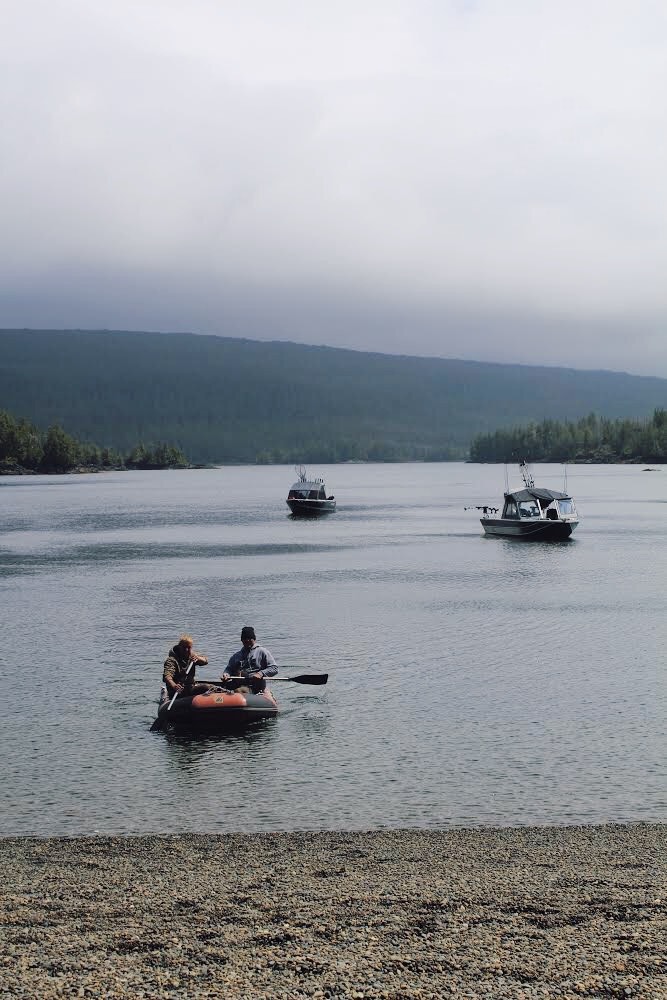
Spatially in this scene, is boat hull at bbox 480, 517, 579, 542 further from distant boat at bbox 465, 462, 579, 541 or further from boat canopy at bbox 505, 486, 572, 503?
boat canopy at bbox 505, 486, 572, 503

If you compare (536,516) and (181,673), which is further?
(536,516)

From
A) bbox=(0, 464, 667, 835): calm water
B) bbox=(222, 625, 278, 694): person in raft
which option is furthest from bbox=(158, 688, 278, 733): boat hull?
bbox=(222, 625, 278, 694): person in raft

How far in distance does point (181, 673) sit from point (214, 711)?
1.90 meters

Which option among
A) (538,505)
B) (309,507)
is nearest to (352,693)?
(538,505)

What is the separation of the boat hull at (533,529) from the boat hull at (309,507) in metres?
39.6

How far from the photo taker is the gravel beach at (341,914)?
12156 millimetres

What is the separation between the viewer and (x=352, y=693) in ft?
107

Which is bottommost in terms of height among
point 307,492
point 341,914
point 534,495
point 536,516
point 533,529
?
point 341,914

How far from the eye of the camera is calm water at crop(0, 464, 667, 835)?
2181cm

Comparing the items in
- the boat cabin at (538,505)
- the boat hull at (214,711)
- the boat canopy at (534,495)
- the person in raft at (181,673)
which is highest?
the boat canopy at (534,495)

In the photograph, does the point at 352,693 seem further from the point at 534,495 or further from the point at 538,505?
the point at 534,495

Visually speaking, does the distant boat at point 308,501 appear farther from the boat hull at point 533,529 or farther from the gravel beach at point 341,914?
the gravel beach at point 341,914

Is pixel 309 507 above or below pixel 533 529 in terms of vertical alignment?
above

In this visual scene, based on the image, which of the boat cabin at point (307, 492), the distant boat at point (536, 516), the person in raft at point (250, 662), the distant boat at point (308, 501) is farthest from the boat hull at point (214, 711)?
the boat cabin at point (307, 492)
